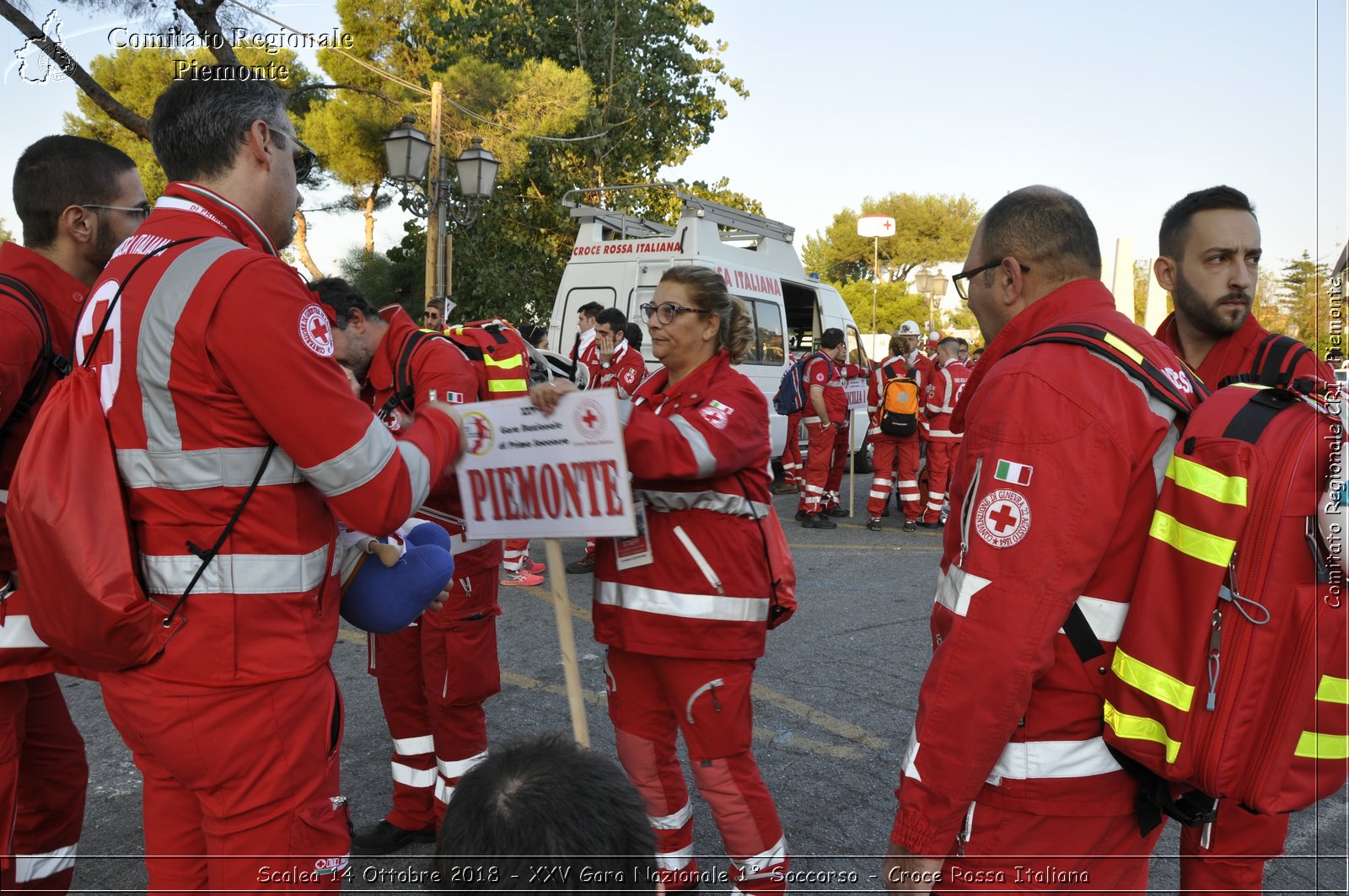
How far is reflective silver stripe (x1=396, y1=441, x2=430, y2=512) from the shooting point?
6.58 ft

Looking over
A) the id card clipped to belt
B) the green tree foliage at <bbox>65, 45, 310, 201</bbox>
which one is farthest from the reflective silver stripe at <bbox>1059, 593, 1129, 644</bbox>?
the green tree foliage at <bbox>65, 45, 310, 201</bbox>

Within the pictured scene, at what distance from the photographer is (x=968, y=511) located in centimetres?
179

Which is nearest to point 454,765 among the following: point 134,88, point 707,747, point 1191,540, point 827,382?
point 707,747

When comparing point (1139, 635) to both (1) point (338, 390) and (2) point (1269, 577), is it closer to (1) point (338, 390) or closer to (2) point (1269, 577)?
(2) point (1269, 577)

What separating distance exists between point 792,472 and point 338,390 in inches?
456

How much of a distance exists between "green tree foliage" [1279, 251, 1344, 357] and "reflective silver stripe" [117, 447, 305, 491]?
228 centimetres

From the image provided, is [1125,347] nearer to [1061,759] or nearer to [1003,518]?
[1003,518]

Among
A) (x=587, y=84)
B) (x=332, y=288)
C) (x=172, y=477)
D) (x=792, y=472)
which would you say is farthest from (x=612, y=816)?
(x=587, y=84)

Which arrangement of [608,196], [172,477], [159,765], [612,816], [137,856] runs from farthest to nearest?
[608,196] → [137,856] → [159,765] → [172,477] → [612,816]

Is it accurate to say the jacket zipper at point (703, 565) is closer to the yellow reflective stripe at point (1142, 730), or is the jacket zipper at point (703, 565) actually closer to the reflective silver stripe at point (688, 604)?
the reflective silver stripe at point (688, 604)

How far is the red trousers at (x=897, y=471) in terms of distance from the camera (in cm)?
1110

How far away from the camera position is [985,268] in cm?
206

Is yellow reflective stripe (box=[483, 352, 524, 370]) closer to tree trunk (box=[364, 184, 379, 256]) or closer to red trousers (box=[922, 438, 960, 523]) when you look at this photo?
red trousers (box=[922, 438, 960, 523])

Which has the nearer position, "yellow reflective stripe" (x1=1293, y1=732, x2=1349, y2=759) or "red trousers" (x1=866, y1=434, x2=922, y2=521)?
"yellow reflective stripe" (x1=1293, y1=732, x2=1349, y2=759)
